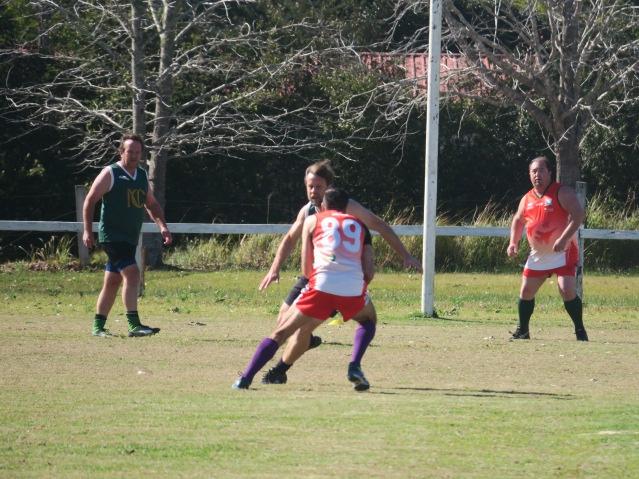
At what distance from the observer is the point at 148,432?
7434 millimetres

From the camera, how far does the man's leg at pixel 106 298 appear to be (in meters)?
12.6

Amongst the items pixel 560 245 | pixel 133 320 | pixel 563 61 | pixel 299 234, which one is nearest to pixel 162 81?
pixel 563 61

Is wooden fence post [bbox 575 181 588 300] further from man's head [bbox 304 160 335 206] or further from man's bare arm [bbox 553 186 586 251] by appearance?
man's head [bbox 304 160 335 206]

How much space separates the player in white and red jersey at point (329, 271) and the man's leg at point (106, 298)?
12.5 ft

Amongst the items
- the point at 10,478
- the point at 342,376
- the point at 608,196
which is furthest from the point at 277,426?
the point at 608,196

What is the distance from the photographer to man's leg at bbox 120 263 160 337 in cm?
1250

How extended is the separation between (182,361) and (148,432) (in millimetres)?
3650

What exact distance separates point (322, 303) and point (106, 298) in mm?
4354

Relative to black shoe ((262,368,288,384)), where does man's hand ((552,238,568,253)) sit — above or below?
above

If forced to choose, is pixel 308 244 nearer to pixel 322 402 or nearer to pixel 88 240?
pixel 322 402

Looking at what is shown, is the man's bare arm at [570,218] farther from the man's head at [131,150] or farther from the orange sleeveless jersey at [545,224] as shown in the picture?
the man's head at [131,150]

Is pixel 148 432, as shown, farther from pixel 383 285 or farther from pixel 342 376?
pixel 383 285

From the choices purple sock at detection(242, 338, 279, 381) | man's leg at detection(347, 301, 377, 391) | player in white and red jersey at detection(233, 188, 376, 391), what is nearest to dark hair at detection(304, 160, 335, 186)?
player in white and red jersey at detection(233, 188, 376, 391)

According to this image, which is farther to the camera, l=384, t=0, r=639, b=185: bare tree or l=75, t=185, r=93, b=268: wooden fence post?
l=384, t=0, r=639, b=185: bare tree
